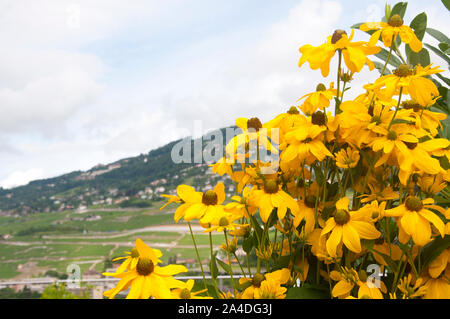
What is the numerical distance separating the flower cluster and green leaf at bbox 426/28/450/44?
44 centimetres

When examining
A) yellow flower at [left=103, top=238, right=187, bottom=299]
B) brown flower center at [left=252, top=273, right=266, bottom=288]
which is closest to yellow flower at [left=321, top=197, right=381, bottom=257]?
brown flower center at [left=252, top=273, right=266, bottom=288]

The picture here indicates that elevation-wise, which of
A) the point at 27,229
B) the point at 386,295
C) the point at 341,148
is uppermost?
the point at 341,148

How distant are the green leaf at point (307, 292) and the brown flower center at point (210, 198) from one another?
0.58 ft

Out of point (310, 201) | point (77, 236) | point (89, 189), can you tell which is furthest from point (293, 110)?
point (77, 236)

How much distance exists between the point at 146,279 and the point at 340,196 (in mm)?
324

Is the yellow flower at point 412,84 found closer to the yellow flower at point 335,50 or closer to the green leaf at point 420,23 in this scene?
the yellow flower at point 335,50

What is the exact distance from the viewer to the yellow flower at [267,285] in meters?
0.46

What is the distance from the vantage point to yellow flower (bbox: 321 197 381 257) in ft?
Answer: 1.52

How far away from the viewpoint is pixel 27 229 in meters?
39.3

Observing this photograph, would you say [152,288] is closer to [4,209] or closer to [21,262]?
[21,262]

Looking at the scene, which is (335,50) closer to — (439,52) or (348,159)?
(348,159)
